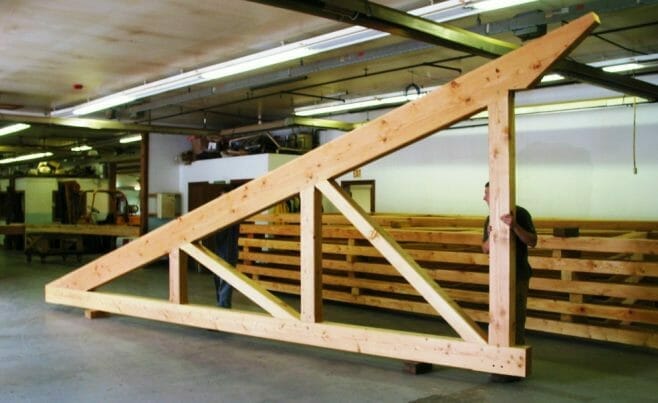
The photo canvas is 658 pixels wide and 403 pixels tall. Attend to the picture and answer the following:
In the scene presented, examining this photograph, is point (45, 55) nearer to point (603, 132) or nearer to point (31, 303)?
point (31, 303)

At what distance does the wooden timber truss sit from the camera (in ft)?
14.7

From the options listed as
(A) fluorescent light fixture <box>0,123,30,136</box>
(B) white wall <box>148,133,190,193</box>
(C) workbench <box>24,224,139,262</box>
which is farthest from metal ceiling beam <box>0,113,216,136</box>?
(C) workbench <box>24,224,139,262</box>

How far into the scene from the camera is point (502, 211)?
14.7 feet

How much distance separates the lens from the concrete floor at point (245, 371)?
4.76m

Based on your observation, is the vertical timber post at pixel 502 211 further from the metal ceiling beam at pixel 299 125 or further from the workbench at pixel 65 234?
the workbench at pixel 65 234

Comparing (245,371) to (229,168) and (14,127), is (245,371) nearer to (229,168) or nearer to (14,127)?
(229,168)

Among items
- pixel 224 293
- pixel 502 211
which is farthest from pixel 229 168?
pixel 502 211

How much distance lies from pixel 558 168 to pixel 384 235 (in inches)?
233

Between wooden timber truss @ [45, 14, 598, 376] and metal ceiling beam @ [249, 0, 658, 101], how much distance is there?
2.84ft

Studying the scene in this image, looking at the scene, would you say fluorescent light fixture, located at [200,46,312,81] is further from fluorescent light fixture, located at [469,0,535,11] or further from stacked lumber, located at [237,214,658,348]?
stacked lumber, located at [237,214,658,348]

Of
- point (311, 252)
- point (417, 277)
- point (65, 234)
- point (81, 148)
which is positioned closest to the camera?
point (417, 277)

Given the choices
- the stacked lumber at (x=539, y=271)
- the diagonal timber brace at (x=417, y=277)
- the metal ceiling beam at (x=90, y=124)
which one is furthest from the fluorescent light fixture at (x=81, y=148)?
the diagonal timber brace at (x=417, y=277)

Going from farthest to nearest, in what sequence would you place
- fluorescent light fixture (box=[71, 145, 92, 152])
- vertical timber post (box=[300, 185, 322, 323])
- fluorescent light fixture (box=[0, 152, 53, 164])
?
1. fluorescent light fixture (box=[0, 152, 53, 164])
2. fluorescent light fixture (box=[71, 145, 92, 152])
3. vertical timber post (box=[300, 185, 322, 323])

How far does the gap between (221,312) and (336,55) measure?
4304 mm
